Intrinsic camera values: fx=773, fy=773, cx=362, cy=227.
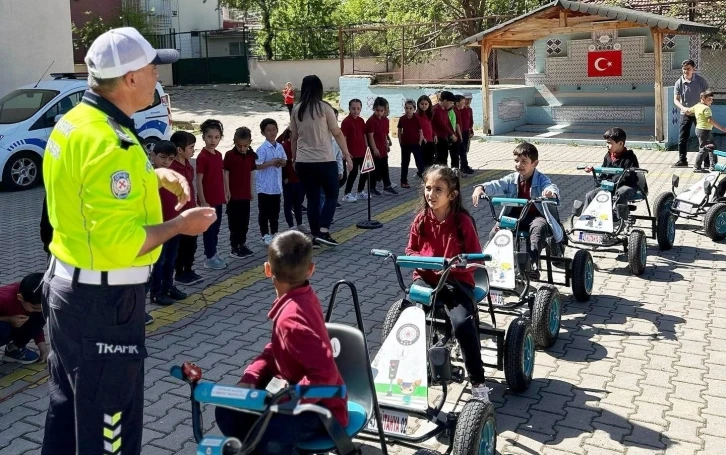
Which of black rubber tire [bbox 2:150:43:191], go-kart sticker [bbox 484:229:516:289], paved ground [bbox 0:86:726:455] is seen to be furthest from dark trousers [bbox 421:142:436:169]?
go-kart sticker [bbox 484:229:516:289]

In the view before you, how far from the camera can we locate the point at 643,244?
7.48 meters

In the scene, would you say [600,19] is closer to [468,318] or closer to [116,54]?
[468,318]

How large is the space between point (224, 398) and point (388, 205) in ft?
29.2

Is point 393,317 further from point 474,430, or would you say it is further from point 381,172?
point 381,172

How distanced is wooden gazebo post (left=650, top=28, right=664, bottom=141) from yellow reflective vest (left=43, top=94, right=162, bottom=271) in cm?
1557

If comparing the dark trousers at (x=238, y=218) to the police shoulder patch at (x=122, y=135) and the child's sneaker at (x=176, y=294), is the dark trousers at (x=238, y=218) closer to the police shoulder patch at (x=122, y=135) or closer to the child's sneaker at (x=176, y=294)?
the child's sneaker at (x=176, y=294)

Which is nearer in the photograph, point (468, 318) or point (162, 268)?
point (468, 318)

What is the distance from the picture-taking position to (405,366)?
399cm

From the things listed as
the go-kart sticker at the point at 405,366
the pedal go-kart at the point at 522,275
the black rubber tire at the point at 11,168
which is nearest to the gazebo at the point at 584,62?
the black rubber tire at the point at 11,168

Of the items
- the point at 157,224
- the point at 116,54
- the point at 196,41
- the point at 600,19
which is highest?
the point at 196,41

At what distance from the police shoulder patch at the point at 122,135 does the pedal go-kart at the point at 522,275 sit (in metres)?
2.89

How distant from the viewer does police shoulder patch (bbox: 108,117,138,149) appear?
2805 millimetres

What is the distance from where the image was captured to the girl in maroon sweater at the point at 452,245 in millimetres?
4422

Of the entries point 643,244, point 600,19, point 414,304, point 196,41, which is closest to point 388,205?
point 643,244
